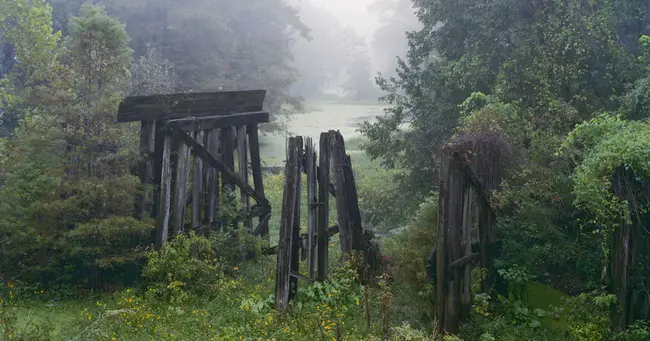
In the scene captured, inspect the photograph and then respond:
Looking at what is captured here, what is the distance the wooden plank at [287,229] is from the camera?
8703 millimetres

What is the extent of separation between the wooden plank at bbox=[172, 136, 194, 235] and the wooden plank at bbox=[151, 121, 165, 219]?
0.48 m

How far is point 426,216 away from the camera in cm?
951

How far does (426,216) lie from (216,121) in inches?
185

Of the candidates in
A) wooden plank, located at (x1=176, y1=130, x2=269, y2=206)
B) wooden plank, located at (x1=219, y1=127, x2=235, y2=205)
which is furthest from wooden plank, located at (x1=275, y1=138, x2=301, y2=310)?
wooden plank, located at (x1=219, y1=127, x2=235, y2=205)

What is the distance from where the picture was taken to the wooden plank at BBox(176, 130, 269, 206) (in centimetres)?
1048

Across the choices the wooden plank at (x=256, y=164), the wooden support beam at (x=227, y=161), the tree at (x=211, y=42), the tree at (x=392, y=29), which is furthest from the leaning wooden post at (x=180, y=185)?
the tree at (x=392, y=29)

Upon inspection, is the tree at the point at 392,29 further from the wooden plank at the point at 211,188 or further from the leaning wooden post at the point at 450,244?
the leaning wooden post at the point at 450,244

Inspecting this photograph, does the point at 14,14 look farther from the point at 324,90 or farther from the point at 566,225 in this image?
the point at 324,90

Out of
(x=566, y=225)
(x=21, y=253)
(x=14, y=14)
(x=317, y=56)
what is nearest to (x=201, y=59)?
(x=14, y=14)

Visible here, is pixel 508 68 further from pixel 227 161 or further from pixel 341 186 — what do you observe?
pixel 227 161

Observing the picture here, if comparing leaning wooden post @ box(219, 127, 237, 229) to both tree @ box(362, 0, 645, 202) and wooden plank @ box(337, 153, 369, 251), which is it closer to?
wooden plank @ box(337, 153, 369, 251)

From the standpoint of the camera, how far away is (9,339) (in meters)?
6.85

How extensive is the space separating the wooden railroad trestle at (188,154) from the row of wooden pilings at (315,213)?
98.7 inches

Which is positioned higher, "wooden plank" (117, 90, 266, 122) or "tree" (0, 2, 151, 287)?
"wooden plank" (117, 90, 266, 122)
